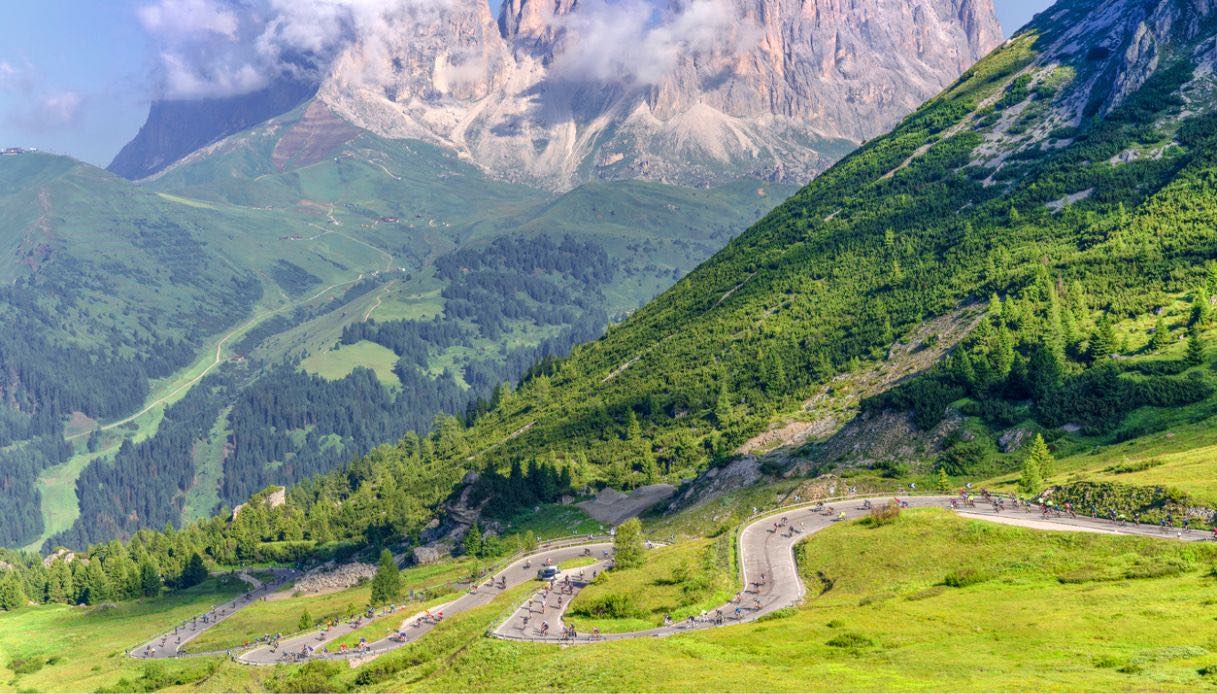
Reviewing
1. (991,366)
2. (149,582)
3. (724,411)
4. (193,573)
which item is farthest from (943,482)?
(149,582)

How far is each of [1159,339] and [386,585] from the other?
97580mm

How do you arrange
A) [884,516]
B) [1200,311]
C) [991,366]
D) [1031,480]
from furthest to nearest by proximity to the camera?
[1200,311]
[991,366]
[1031,480]
[884,516]

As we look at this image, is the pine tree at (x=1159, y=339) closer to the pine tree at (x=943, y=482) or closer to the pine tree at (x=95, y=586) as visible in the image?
the pine tree at (x=943, y=482)

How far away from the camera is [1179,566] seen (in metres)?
65.2

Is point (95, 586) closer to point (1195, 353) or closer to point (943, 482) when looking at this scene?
point (943, 482)

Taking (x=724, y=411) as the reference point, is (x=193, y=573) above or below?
below

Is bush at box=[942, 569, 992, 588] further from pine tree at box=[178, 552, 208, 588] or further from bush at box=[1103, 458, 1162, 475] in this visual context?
pine tree at box=[178, 552, 208, 588]

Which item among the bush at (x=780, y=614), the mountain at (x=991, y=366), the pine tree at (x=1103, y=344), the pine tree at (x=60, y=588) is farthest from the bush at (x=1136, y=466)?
the pine tree at (x=60, y=588)

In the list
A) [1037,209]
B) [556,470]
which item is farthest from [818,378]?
[1037,209]

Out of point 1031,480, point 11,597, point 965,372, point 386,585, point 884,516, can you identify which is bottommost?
point 386,585

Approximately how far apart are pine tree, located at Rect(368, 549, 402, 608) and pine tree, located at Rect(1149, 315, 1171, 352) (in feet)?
312

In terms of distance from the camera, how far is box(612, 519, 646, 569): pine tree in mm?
101250

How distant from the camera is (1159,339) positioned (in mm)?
A: 125250

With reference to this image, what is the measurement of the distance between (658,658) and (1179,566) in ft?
108
